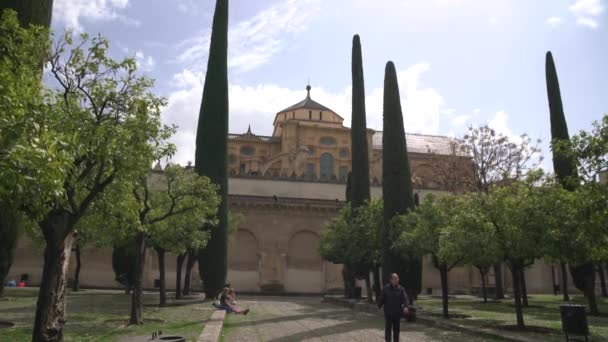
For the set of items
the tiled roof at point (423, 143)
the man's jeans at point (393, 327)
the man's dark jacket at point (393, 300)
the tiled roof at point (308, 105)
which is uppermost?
the tiled roof at point (308, 105)

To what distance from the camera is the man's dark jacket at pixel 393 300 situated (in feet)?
30.9

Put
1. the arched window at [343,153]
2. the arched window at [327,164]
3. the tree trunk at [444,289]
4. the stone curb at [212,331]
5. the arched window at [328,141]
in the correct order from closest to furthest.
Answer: the stone curb at [212,331] < the tree trunk at [444,289] < the arched window at [327,164] < the arched window at [328,141] < the arched window at [343,153]

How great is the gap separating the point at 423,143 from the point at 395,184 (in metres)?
46.5

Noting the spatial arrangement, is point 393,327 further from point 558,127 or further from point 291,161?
point 291,161

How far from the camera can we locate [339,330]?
12.8 metres

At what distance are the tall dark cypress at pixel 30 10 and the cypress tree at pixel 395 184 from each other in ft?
42.1

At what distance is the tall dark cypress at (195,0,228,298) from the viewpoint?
22.5m

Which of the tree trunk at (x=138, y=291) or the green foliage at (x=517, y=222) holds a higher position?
the green foliage at (x=517, y=222)

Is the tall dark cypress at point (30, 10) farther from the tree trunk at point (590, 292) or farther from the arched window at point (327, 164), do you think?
the arched window at point (327, 164)

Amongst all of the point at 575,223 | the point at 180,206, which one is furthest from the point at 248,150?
the point at 575,223

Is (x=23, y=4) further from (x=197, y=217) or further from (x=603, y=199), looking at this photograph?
(x=603, y=199)

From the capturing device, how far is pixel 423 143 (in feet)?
210

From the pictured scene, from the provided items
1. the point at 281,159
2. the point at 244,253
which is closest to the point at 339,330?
the point at 244,253

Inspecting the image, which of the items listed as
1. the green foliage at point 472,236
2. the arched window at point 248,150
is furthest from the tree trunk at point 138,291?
the arched window at point 248,150
